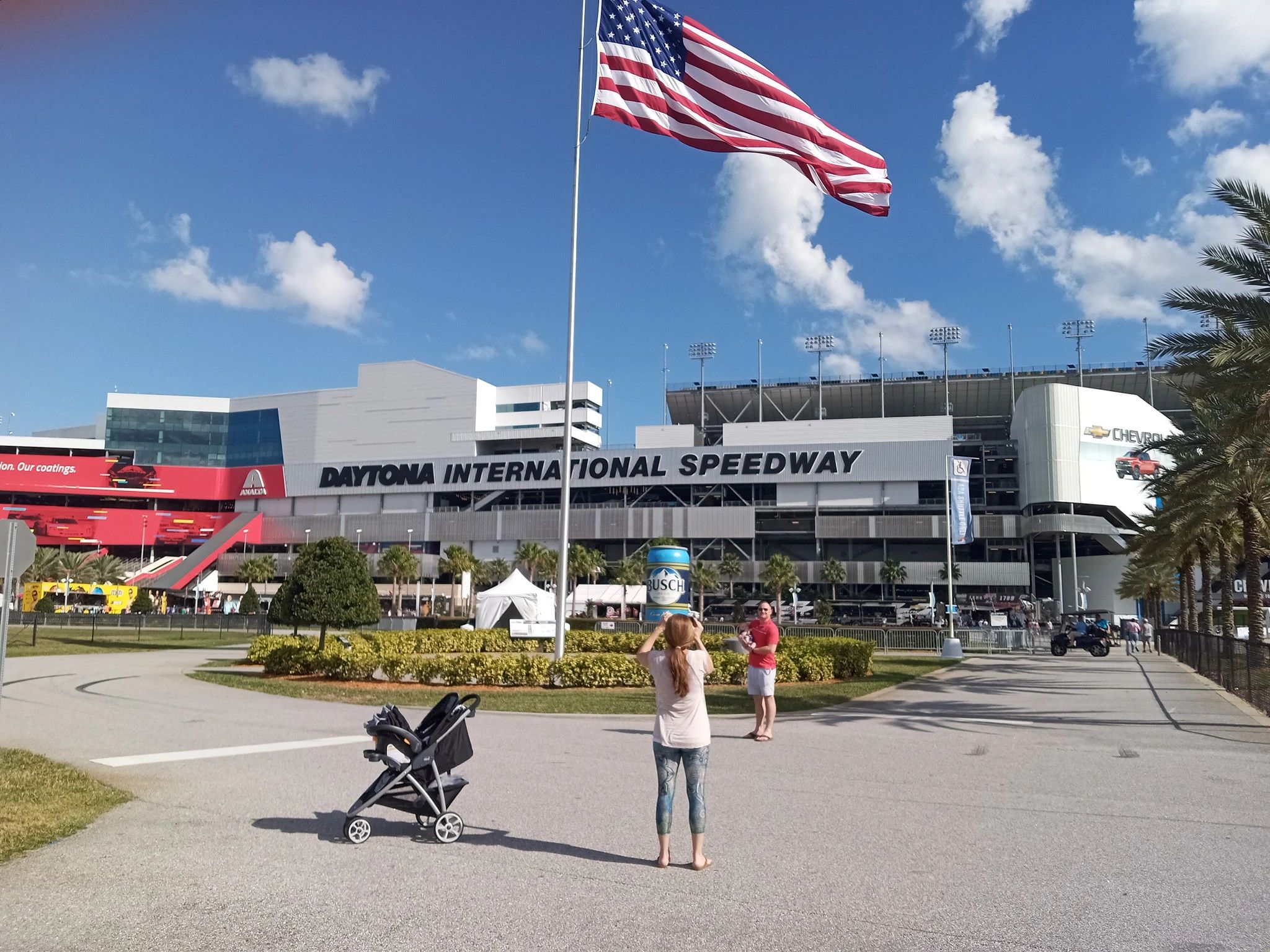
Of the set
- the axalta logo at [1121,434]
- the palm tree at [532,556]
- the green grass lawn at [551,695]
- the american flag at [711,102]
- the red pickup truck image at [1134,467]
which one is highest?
the axalta logo at [1121,434]

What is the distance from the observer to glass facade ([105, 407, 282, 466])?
336 ft

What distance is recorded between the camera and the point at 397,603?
72.2 meters

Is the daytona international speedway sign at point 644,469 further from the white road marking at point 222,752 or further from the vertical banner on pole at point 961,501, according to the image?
the white road marking at point 222,752

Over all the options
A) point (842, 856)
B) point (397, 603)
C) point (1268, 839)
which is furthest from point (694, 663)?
point (397, 603)

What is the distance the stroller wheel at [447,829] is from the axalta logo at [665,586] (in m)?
30.9

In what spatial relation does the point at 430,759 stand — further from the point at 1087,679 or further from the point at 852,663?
the point at 1087,679

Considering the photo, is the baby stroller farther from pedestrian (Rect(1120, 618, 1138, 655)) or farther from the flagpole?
pedestrian (Rect(1120, 618, 1138, 655))

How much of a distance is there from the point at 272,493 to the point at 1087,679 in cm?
8599

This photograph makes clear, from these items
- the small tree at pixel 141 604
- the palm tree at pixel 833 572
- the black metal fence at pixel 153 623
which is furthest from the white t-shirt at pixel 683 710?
the palm tree at pixel 833 572

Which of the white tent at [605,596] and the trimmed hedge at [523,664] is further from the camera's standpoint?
the white tent at [605,596]

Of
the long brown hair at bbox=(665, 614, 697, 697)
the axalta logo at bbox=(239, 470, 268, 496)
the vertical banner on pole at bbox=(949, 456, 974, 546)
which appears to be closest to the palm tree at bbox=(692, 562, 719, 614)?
the vertical banner on pole at bbox=(949, 456, 974, 546)

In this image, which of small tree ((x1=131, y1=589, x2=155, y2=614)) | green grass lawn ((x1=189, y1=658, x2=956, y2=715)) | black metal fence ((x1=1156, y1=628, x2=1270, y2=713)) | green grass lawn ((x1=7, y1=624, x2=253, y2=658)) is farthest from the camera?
small tree ((x1=131, y1=589, x2=155, y2=614))

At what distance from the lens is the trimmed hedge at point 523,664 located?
20.2m

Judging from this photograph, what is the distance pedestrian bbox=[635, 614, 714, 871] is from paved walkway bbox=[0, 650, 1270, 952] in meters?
0.30
